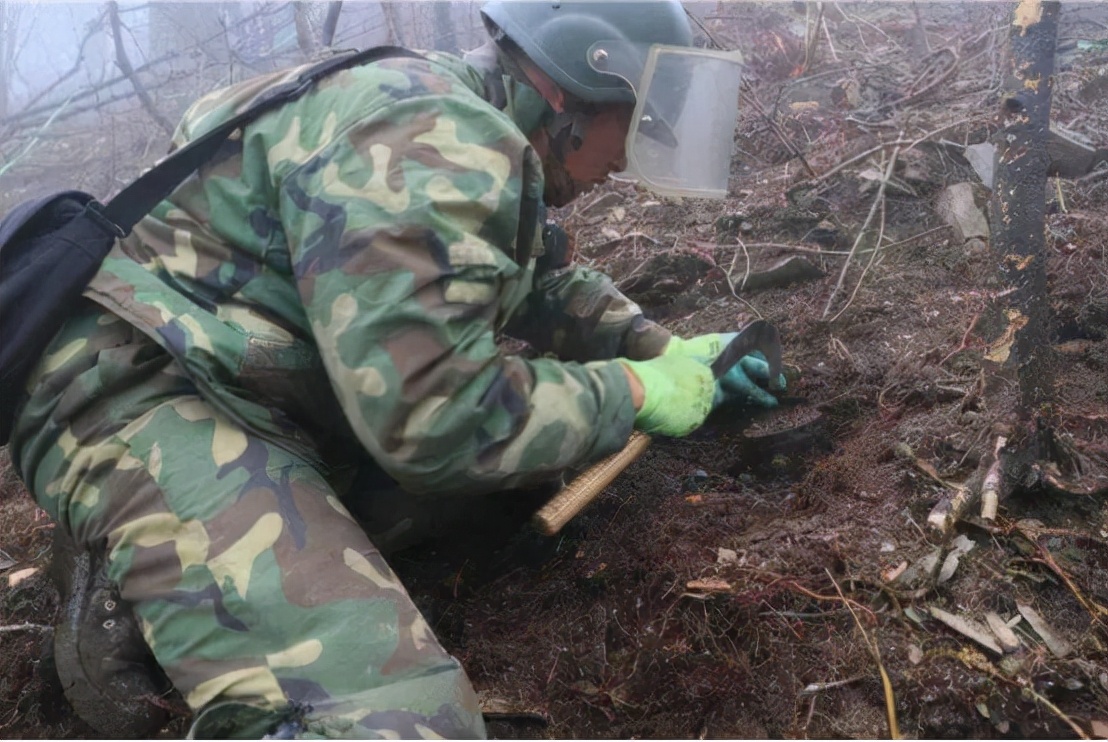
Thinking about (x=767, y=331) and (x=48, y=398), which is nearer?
(x=48, y=398)

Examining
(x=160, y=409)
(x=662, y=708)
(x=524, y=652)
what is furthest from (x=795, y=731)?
(x=160, y=409)

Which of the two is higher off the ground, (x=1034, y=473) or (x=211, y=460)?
(x=211, y=460)

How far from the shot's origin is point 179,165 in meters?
1.78

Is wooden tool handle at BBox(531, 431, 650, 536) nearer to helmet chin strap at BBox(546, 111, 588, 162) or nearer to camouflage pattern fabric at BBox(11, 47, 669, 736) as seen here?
camouflage pattern fabric at BBox(11, 47, 669, 736)

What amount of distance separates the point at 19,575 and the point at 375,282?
1926mm

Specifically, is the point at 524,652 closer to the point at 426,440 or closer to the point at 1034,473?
the point at 426,440

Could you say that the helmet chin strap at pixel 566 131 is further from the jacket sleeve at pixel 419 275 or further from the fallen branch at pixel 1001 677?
the fallen branch at pixel 1001 677

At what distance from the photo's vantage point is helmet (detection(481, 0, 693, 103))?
2.07 metres

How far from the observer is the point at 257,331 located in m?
1.82

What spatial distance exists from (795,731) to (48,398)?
1905 millimetres

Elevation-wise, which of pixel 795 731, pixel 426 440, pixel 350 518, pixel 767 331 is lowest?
pixel 795 731

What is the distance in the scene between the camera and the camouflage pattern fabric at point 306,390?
1.60 m

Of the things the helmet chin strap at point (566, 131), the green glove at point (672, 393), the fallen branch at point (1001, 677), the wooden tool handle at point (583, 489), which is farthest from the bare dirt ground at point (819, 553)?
the helmet chin strap at point (566, 131)

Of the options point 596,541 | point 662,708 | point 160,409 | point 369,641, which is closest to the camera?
point 369,641
